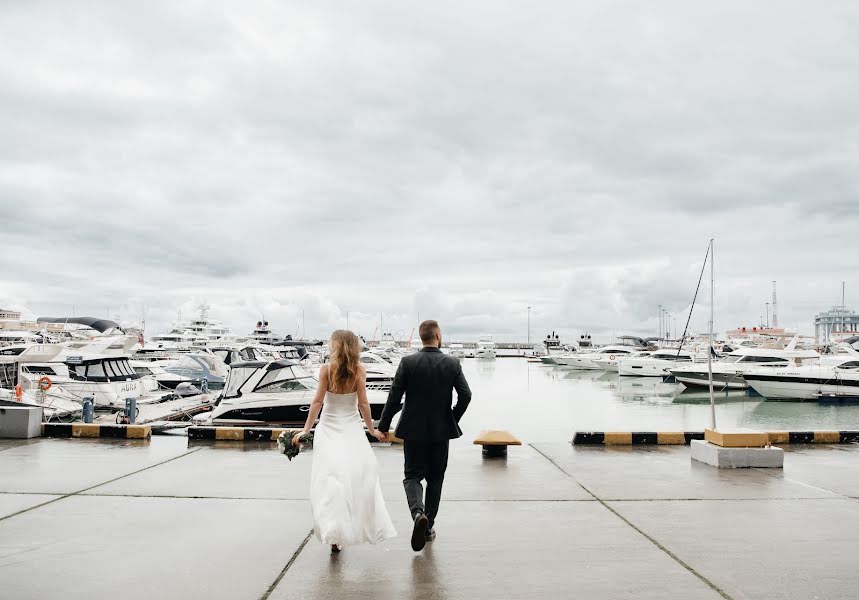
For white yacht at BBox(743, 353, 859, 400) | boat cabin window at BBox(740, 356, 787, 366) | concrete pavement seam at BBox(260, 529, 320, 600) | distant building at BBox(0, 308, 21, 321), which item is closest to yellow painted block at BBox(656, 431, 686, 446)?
concrete pavement seam at BBox(260, 529, 320, 600)

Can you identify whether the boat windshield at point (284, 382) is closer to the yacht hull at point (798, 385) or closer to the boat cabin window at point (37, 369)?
the boat cabin window at point (37, 369)

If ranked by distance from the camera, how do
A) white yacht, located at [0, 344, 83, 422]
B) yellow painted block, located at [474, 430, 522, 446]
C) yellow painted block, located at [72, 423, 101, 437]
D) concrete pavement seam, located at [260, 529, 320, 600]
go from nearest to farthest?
1. concrete pavement seam, located at [260, 529, 320, 600]
2. yellow painted block, located at [474, 430, 522, 446]
3. yellow painted block, located at [72, 423, 101, 437]
4. white yacht, located at [0, 344, 83, 422]

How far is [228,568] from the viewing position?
17.1ft

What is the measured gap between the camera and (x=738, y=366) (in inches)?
1953

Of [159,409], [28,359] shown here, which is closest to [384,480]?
[159,409]

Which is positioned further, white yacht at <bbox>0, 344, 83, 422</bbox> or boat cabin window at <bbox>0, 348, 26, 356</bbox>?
boat cabin window at <bbox>0, 348, 26, 356</bbox>

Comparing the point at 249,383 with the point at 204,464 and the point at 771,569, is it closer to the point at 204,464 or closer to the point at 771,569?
the point at 204,464

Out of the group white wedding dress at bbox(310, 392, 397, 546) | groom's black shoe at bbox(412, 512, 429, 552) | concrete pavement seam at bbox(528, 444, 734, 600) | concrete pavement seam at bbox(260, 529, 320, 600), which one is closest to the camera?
concrete pavement seam at bbox(260, 529, 320, 600)

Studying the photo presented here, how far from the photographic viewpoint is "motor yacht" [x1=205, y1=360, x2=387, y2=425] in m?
20.3

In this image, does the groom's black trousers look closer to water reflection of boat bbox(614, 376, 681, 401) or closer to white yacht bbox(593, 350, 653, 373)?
water reflection of boat bbox(614, 376, 681, 401)

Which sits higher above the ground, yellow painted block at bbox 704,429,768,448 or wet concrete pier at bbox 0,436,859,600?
yellow painted block at bbox 704,429,768,448

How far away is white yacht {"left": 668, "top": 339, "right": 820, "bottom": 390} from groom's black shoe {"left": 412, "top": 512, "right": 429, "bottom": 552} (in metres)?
48.1

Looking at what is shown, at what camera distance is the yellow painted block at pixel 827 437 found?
12.5m

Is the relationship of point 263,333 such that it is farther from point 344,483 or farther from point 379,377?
point 344,483
